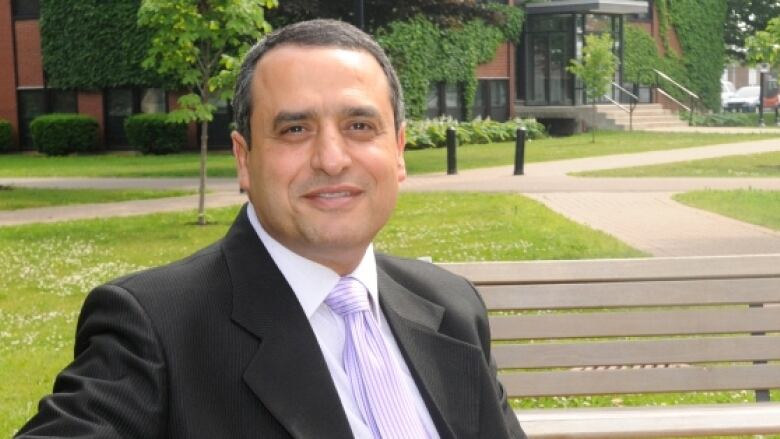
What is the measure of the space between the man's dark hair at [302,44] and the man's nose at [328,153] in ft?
0.56

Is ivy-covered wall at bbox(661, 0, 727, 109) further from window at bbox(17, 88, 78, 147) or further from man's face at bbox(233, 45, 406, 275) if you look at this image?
man's face at bbox(233, 45, 406, 275)

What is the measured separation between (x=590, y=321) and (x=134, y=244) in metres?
10.4

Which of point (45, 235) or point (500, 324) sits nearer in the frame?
point (500, 324)

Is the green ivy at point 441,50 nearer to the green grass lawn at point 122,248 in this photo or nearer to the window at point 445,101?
the window at point 445,101

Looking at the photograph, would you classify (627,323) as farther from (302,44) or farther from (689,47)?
(689,47)

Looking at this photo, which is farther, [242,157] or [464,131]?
[464,131]

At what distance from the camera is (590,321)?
4938 mm

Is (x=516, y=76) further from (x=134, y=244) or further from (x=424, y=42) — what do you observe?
(x=134, y=244)

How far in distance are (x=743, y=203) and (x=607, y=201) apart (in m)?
2.00

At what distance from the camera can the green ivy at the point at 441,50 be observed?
39938 mm

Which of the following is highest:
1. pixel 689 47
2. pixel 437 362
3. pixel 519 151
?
pixel 689 47

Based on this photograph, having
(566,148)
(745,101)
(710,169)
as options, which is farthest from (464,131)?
(745,101)

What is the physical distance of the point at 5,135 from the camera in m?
40.1

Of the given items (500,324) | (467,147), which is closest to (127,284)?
(500,324)
